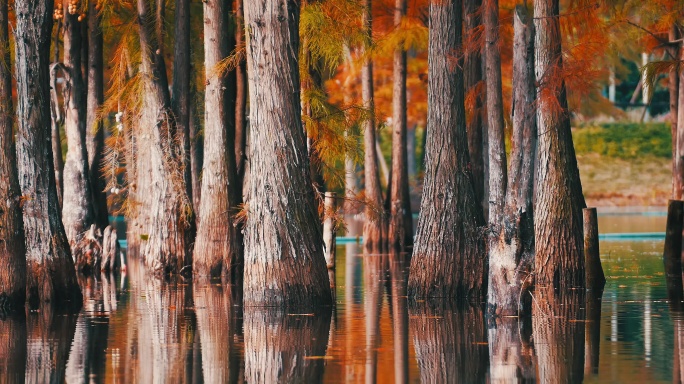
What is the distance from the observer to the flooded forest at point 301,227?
45.2ft

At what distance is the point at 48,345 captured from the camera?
581 inches

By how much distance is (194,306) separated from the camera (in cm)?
1942

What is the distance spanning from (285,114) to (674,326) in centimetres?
585

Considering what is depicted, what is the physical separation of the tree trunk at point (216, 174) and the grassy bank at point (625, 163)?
3435 cm

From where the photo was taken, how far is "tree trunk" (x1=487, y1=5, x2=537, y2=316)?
15.9 meters

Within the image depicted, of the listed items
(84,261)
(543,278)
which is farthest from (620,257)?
(84,261)

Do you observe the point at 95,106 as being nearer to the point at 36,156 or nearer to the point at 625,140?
the point at 36,156

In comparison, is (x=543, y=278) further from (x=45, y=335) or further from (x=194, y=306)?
(x=45, y=335)

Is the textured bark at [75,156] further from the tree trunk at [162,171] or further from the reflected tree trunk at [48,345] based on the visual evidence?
the reflected tree trunk at [48,345]

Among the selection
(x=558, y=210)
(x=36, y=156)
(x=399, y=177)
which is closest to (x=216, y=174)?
(x=36, y=156)

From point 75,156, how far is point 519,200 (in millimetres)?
13870

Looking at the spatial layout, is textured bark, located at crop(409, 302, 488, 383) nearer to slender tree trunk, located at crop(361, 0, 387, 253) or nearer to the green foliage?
slender tree trunk, located at crop(361, 0, 387, 253)

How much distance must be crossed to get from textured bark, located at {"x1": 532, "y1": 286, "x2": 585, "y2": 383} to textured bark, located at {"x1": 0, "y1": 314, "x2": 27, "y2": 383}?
4.98m

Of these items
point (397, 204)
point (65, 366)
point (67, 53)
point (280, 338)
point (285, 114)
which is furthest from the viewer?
point (397, 204)
